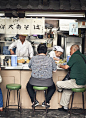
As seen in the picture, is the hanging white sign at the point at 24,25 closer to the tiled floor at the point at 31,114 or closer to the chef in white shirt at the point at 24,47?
the chef in white shirt at the point at 24,47

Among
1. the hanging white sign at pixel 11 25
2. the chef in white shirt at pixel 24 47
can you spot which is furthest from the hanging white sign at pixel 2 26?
the chef in white shirt at pixel 24 47

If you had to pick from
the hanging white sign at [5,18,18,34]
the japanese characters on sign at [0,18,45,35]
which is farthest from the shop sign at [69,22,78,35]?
the hanging white sign at [5,18,18,34]

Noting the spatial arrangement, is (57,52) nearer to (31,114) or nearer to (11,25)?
(11,25)

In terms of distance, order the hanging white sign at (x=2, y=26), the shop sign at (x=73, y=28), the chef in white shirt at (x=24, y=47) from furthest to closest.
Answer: the chef in white shirt at (x=24, y=47)
the shop sign at (x=73, y=28)
the hanging white sign at (x=2, y=26)

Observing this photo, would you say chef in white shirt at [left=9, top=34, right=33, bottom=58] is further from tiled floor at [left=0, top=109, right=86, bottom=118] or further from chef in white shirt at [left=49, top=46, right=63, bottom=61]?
tiled floor at [left=0, top=109, right=86, bottom=118]

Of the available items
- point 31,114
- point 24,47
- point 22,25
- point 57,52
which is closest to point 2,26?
point 22,25

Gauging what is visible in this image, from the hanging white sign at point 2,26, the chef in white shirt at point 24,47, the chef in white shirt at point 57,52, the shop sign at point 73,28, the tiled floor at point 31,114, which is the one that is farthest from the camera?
the chef in white shirt at point 24,47

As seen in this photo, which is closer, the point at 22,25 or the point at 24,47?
the point at 22,25

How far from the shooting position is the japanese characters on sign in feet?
18.8

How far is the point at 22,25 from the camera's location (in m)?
5.76

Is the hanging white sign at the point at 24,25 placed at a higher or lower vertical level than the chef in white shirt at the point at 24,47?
higher

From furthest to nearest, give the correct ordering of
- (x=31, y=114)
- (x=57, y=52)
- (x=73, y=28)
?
(x=57, y=52) < (x=73, y=28) < (x=31, y=114)

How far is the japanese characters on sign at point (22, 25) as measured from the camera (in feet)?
18.8

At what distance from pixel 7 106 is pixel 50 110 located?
3.87 ft
